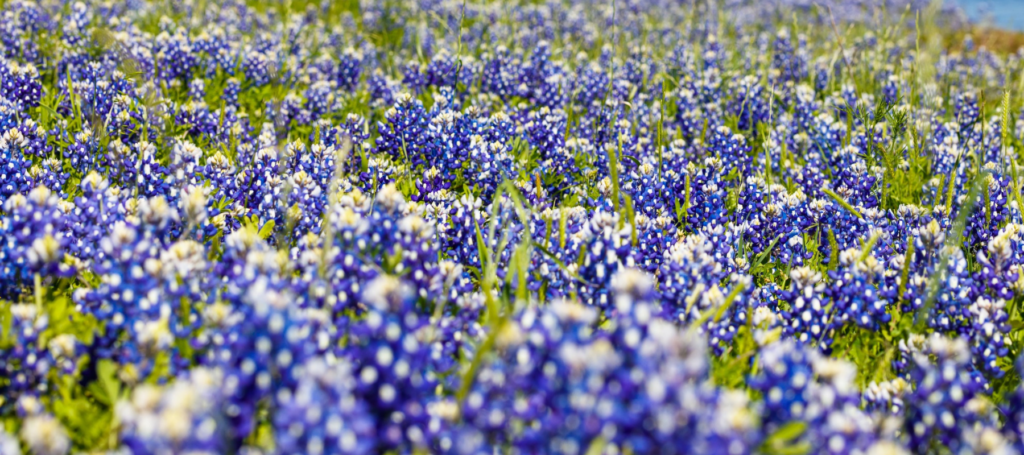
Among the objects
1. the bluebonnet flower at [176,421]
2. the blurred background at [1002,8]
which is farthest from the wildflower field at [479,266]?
the blurred background at [1002,8]

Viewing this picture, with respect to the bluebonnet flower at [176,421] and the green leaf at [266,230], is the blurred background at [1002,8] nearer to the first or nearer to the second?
the green leaf at [266,230]

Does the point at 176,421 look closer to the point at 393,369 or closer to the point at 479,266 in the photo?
the point at 393,369

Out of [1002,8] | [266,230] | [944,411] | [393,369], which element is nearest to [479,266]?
[266,230]

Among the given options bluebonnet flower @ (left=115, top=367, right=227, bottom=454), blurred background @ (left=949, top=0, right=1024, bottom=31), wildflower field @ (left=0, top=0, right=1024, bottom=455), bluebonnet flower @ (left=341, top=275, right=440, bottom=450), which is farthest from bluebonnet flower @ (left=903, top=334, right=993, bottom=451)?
blurred background @ (left=949, top=0, right=1024, bottom=31)

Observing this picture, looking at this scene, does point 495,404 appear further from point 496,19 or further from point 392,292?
point 496,19

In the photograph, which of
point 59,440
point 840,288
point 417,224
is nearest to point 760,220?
point 840,288

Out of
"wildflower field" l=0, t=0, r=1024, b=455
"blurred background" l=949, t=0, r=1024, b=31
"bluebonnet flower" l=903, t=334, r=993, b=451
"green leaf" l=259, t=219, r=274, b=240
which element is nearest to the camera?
"wildflower field" l=0, t=0, r=1024, b=455

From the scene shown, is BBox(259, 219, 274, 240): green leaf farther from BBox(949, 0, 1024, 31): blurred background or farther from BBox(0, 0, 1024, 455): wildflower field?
BBox(949, 0, 1024, 31): blurred background

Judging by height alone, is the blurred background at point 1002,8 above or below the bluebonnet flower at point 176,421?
above
